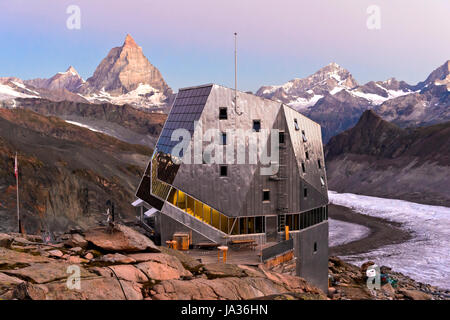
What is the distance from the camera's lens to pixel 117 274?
15.9 m

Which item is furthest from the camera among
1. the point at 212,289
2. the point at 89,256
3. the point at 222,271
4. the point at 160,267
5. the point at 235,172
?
the point at 235,172

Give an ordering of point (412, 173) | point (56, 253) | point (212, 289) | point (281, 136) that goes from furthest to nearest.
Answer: point (412, 173), point (281, 136), point (56, 253), point (212, 289)

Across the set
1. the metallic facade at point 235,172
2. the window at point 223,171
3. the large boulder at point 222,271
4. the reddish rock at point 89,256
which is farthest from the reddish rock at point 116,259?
the window at point 223,171

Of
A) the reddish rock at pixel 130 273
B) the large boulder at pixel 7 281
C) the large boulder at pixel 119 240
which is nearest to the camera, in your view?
the large boulder at pixel 7 281

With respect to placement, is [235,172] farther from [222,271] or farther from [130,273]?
[130,273]

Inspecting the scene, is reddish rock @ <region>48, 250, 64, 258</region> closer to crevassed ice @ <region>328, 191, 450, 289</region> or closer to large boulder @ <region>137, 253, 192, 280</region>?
large boulder @ <region>137, 253, 192, 280</region>

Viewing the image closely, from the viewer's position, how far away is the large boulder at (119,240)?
64.2 ft

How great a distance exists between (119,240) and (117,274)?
4.32 m

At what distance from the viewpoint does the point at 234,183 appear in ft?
102

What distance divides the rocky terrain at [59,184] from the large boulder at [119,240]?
3382 cm

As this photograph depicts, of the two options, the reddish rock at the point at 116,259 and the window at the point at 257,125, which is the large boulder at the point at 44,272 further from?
the window at the point at 257,125

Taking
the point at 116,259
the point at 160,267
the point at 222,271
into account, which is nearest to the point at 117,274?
the point at 116,259
